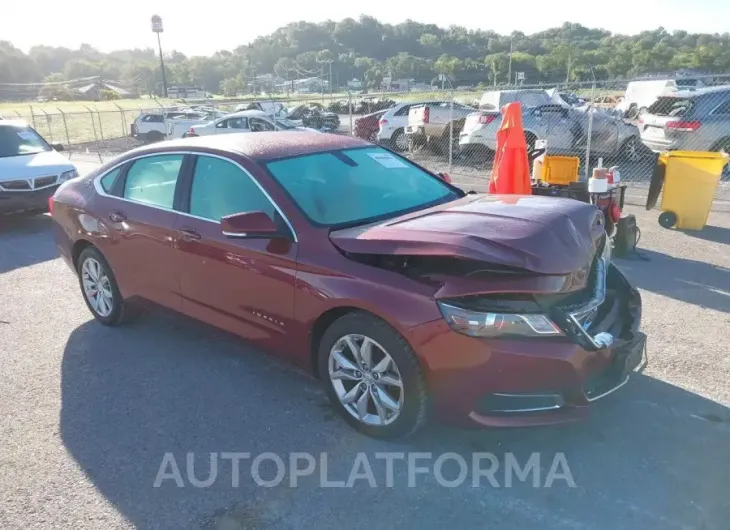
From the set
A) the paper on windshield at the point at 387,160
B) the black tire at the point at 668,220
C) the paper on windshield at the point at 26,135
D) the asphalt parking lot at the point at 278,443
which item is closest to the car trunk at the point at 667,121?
the black tire at the point at 668,220

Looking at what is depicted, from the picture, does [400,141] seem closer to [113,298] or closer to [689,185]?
[689,185]

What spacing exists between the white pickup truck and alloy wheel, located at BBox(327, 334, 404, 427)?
12.6 m

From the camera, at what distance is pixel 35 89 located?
84438 millimetres

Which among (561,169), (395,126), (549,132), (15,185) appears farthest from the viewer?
(395,126)

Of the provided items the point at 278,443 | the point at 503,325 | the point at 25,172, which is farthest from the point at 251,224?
the point at 25,172

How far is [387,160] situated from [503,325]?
194 centimetres

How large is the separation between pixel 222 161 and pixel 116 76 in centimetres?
13256

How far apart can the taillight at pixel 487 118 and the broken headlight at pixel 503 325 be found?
11665mm

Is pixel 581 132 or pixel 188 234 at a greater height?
pixel 188 234

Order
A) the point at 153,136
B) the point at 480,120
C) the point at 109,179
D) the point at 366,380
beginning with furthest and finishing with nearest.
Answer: the point at 153,136 < the point at 480,120 < the point at 109,179 < the point at 366,380

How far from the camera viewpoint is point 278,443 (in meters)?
3.35

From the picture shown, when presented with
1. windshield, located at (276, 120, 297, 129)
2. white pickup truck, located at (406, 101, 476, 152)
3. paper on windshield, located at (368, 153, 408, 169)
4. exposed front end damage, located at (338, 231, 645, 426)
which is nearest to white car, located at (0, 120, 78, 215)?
paper on windshield, located at (368, 153, 408, 169)

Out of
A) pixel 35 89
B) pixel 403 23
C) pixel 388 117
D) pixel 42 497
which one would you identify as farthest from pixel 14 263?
pixel 403 23

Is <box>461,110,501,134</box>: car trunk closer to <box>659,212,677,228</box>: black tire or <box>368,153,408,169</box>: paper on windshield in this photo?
<box>659,212,677,228</box>: black tire
